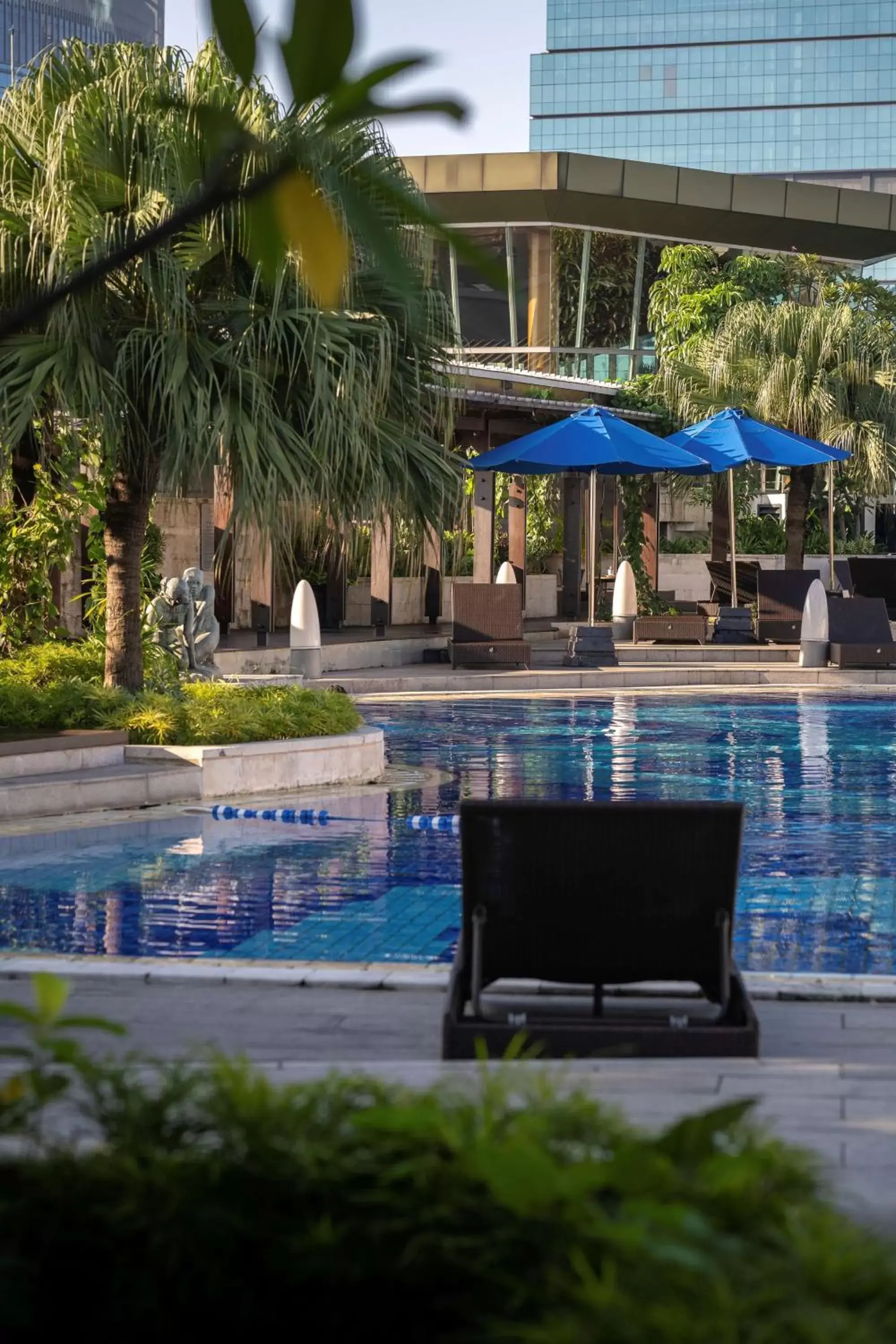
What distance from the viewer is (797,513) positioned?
2792 centimetres

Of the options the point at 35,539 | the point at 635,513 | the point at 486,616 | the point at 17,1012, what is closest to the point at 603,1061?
the point at 17,1012

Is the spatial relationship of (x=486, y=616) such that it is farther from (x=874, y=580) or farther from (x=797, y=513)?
(x=874, y=580)

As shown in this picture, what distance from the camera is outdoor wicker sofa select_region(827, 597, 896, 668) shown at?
69.2 ft

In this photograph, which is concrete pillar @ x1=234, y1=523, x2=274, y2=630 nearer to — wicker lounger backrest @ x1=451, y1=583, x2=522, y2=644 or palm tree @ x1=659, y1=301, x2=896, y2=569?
wicker lounger backrest @ x1=451, y1=583, x2=522, y2=644

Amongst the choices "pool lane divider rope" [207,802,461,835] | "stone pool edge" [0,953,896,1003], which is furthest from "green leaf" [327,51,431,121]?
"pool lane divider rope" [207,802,461,835]

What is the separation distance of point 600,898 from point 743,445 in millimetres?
18968

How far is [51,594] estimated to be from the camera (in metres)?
13.5

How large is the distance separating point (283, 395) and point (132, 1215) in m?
9.35

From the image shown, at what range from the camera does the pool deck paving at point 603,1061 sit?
13.3 ft

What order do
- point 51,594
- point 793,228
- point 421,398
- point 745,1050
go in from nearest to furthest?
point 745,1050 → point 421,398 → point 51,594 → point 793,228

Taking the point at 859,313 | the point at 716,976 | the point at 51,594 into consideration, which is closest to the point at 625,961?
Answer: the point at 716,976

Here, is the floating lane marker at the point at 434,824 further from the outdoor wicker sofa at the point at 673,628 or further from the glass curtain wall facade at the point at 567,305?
the glass curtain wall facade at the point at 567,305

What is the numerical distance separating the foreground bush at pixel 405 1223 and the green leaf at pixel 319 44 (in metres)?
1.32

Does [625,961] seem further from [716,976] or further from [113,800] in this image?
[113,800]
